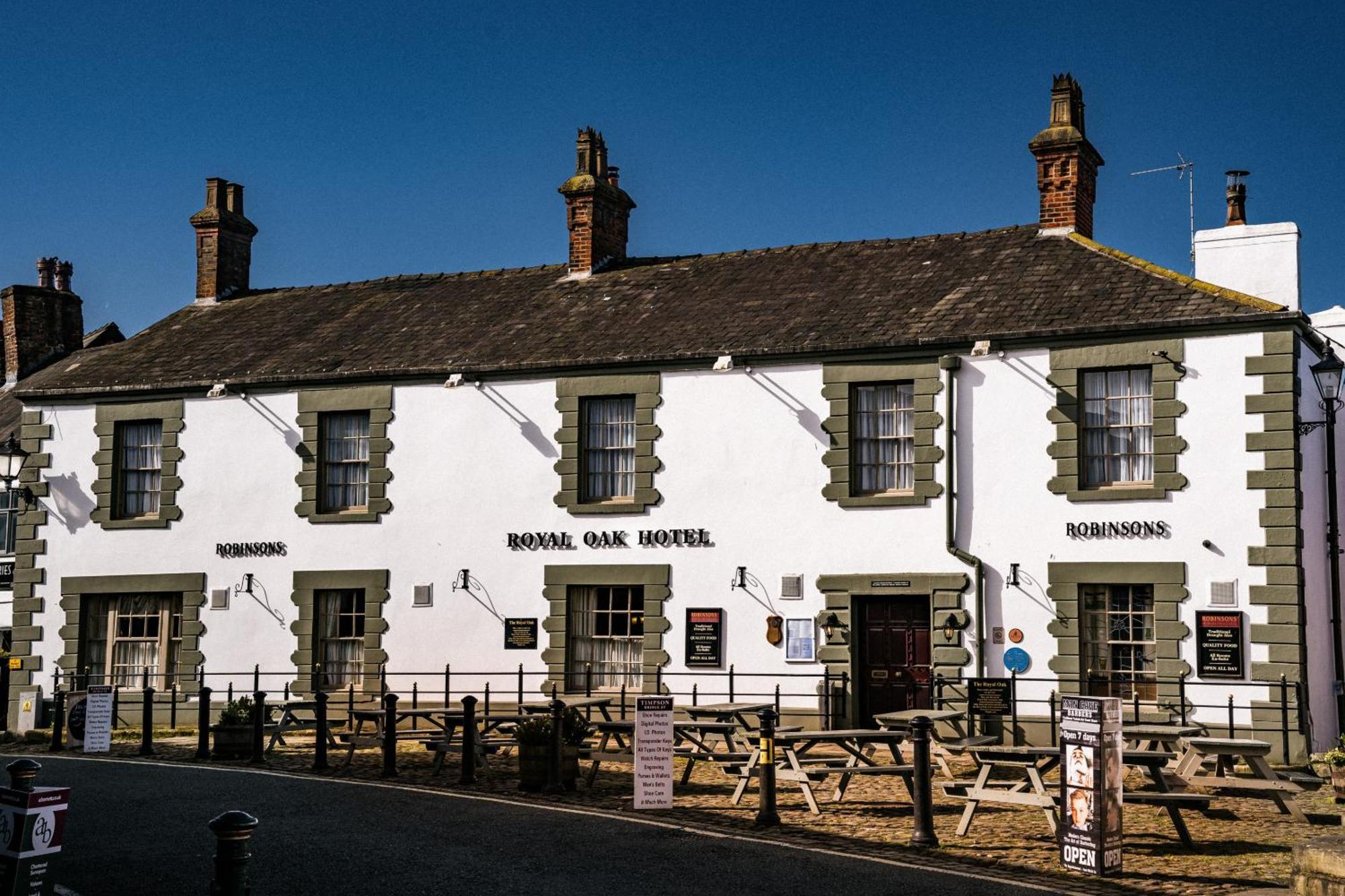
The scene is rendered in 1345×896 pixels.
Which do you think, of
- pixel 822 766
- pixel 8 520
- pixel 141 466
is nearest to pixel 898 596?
pixel 822 766

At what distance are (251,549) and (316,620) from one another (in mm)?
1743

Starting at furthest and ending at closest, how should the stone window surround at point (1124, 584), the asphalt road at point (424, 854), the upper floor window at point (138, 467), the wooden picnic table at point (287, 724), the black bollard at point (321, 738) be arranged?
the upper floor window at point (138, 467) < the wooden picnic table at point (287, 724) < the stone window surround at point (1124, 584) < the black bollard at point (321, 738) < the asphalt road at point (424, 854)

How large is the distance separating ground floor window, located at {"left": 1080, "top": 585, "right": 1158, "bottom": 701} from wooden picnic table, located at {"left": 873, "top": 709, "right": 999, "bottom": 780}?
6.86 ft

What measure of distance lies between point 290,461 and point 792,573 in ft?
30.0

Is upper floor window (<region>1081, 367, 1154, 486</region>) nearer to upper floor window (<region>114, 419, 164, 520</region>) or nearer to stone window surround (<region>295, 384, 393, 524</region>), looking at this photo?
stone window surround (<region>295, 384, 393, 524</region>)

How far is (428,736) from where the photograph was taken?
70.6 feet

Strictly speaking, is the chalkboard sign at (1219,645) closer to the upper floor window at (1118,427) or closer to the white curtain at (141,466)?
the upper floor window at (1118,427)

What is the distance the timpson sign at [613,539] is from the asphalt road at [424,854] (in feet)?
25.3

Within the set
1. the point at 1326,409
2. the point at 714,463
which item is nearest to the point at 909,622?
the point at 714,463

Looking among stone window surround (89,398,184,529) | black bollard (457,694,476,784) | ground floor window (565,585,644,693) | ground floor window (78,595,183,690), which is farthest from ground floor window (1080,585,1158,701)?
stone window surround (89,398,184,529)

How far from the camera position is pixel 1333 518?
22000 millimetres

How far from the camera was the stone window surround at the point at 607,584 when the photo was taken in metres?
22.6

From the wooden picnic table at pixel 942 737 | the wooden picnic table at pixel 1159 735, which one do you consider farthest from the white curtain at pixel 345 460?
the wooden picnic table at pixel 1159 735

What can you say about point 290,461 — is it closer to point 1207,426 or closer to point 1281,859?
point 1207,426
